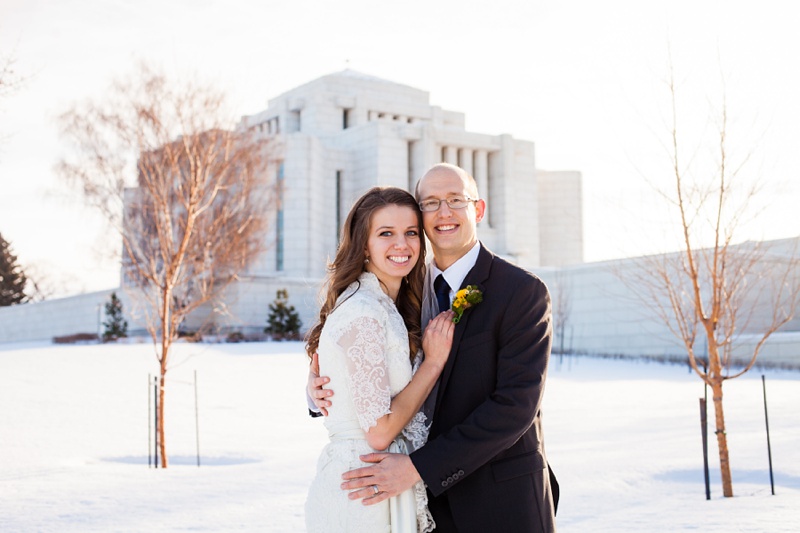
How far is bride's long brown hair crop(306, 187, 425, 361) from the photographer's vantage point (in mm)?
3170

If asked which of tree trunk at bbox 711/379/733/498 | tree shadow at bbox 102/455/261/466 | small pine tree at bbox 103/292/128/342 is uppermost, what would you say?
small pine tree at bbox 103/292/128/342

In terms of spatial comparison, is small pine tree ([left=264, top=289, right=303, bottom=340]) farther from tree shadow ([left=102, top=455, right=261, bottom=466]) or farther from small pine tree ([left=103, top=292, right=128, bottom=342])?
tree shadow ([left=102, top=455, right=261, bottom=466])

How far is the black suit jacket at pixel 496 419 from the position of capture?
282cm

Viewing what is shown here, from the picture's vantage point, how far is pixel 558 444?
1041 cm

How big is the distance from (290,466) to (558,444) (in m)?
3.57

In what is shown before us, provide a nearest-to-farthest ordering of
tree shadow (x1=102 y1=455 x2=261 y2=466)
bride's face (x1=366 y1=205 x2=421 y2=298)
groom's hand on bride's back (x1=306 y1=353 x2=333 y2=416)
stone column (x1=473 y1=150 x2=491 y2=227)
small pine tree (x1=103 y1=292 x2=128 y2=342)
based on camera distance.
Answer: groom's hand on bride's back (x1=306 y1=353 x2=333 y2=416) → bride's face (x1=366 y1=205 x2=421 y2=298) → tree shadow (x1=102 y1=455 x2=261 y2=466) → small pine tree (x1=103 y1=292 x2=128 y2=342) → stone column (x1=473 y1=150 x2=491 y2=227)

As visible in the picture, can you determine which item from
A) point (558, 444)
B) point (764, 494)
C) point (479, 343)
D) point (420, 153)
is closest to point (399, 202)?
point (479, 343)

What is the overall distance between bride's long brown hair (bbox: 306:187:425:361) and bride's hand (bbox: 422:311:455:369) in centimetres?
10

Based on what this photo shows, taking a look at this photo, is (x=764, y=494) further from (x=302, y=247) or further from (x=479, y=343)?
(x=302, y=247)

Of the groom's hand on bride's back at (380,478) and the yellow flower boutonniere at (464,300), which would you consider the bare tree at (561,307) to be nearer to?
the yellow flower boutonniere at (464,300)

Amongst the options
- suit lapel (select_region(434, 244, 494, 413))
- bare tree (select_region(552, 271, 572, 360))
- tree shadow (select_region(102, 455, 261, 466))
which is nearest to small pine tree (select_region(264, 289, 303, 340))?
bare tree (select_region(552, 271, 572, 360))

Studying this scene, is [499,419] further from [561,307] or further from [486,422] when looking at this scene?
[561,307]

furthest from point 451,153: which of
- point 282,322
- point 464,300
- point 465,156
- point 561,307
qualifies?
point 464,300

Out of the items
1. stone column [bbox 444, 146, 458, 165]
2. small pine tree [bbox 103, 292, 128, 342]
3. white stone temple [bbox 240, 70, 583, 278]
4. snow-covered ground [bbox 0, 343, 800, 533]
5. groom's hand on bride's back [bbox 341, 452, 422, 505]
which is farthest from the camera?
stone column [bbox 444, 146, 458, 165]
